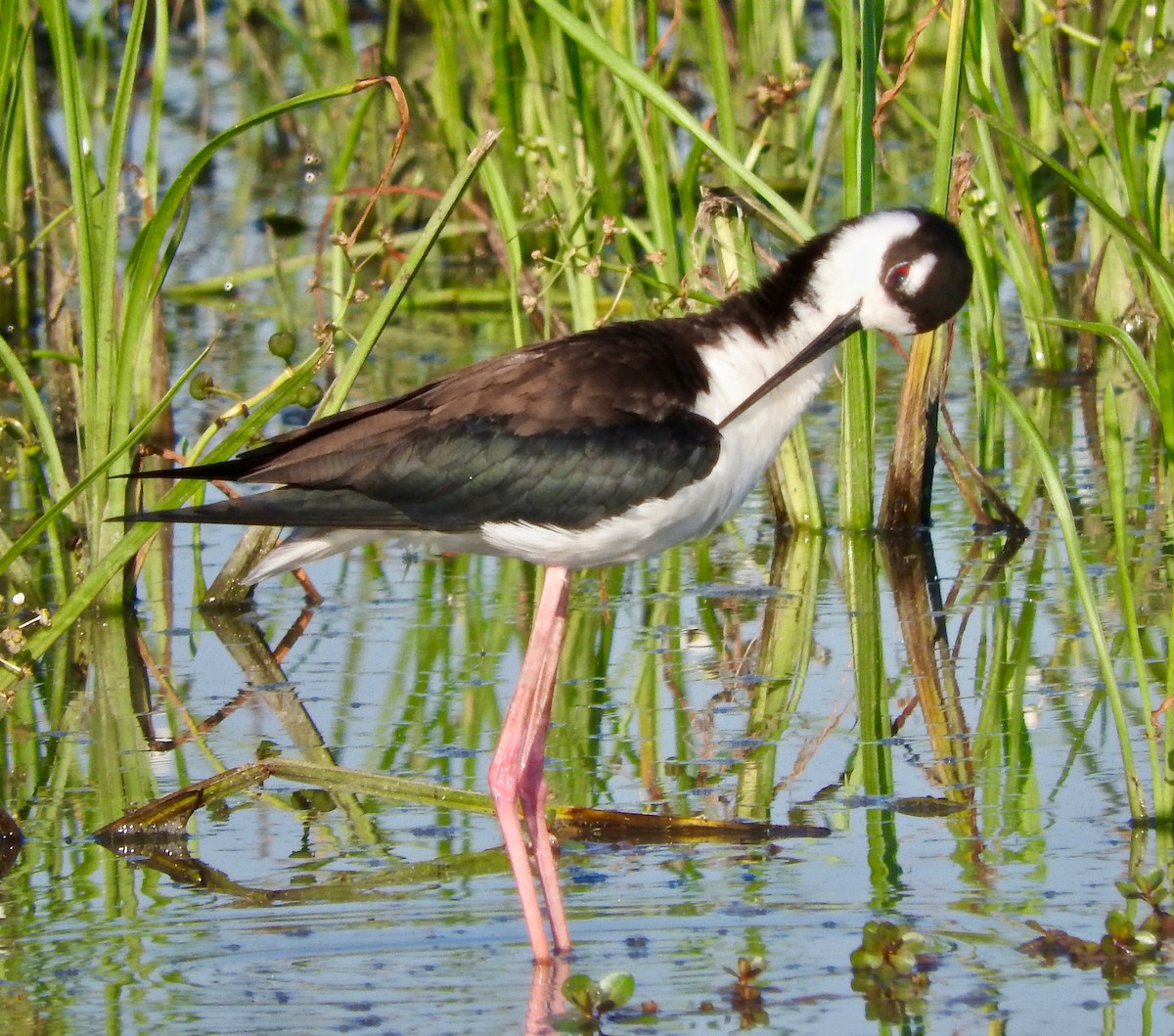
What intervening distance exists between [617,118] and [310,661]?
3697 millimetres

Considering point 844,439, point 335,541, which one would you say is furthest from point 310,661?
point 844,439

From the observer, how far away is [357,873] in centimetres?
407

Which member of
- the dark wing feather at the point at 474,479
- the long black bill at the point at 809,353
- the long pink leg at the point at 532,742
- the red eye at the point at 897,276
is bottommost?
the long pink leg at the point at 532,742

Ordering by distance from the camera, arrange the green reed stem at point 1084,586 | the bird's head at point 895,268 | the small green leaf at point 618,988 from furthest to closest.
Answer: the bird's head at point 895,268, the green reed stem at point 1084,586, the small green leaf at point 618,988

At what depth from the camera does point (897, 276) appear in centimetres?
436

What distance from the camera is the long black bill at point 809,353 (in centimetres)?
423

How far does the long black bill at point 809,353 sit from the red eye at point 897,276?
8 cm

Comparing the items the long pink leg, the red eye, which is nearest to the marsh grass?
the long pink leg

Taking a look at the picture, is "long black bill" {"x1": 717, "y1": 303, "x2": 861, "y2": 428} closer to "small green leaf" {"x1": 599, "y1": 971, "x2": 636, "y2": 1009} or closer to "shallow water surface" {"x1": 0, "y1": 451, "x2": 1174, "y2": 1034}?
"shallow water surface" {"x1": 0, "y1": 451, "x2": 1174, "y2": 1034}

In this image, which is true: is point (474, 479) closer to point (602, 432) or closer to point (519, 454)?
point (519, 454)

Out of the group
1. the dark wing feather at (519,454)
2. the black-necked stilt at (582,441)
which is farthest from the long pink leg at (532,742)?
the dark wing feather at (519,454)

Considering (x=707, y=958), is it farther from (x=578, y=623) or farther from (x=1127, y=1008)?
(x=578, y=623)

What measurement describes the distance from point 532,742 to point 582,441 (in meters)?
0.67

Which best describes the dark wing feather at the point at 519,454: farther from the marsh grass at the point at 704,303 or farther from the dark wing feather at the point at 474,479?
the marsh grass at the point at 704,303
